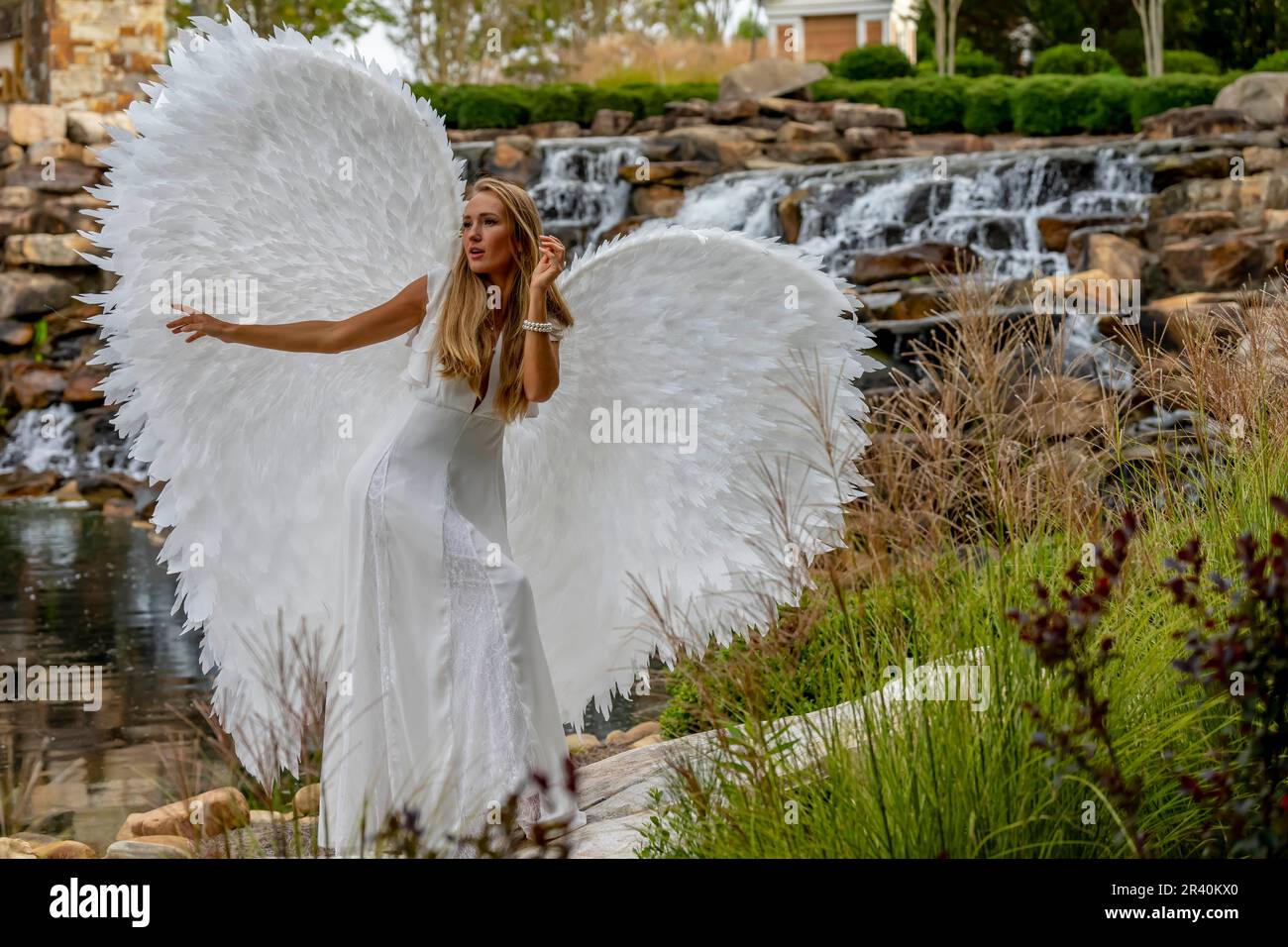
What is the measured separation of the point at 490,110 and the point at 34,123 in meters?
6.31

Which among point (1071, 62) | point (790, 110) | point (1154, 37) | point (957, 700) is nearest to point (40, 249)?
point (790, 110)

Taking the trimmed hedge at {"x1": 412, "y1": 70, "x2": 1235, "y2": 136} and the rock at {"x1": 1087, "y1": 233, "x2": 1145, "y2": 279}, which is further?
the trimmed hedge at {"x1": 412, "y1": 70, "x2": 1235, "y2": 136}

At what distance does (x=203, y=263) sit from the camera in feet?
13.7

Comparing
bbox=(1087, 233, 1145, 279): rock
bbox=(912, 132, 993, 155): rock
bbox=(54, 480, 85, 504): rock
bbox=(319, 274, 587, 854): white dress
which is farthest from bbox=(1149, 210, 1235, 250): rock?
bbox=(319, 274, 587, 854): white dress

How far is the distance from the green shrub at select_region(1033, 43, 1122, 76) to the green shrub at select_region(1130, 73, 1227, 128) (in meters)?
5.57

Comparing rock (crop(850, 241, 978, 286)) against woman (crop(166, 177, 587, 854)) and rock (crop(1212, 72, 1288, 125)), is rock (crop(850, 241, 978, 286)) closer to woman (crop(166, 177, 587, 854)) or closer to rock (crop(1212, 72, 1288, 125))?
rock (crop(1212, 72, 1288, 125))

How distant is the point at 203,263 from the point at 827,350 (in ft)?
5.87

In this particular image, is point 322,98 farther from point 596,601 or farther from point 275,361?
point 596,601

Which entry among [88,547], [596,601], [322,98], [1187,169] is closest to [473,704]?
[596,601]

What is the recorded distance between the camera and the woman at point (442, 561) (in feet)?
12.6

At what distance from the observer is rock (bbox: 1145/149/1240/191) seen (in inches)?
580

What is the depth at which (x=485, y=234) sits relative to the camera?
150 inches
